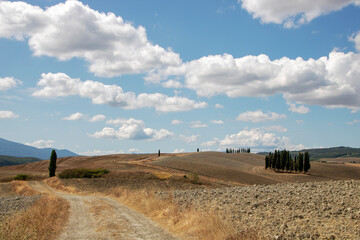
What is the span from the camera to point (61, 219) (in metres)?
17.8

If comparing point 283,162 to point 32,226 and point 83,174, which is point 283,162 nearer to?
point 83,174

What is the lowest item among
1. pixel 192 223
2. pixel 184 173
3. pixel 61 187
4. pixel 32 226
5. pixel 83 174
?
pixel 61 187

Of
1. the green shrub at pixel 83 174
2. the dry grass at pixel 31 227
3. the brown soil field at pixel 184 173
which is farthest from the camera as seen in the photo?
the green shrub at pixel 83 174

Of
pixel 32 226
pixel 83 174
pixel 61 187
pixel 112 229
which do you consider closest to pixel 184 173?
pixel 83 174

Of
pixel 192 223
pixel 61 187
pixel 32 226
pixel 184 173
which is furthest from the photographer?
pixel 184 173

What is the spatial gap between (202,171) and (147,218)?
6786cm

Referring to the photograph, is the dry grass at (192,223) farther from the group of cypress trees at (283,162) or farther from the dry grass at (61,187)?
the group of cypress trees at (283,162)

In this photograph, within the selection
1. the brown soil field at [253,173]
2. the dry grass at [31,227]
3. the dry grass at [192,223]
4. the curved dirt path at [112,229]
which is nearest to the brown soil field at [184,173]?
the brown soil field at [253,173]

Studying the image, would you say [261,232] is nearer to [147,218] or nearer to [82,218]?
[147,218]

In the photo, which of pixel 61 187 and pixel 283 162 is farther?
pixel 283 162

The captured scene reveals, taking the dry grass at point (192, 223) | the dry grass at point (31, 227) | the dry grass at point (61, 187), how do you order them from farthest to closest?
the dry grass at point (61, 187)
the dry grass at point (192, 223)
the dry grass at point (31, 227)

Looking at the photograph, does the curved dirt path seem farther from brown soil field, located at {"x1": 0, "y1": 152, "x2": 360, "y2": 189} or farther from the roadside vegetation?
brown soil field, located at {"x1": 0, "y1": 152, "x2": 360, "y2": 189}

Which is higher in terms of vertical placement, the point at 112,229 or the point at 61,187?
the point at 112,229

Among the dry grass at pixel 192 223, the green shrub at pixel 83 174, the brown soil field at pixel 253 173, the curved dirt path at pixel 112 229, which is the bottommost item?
the brown soil field at pixel 253 173
